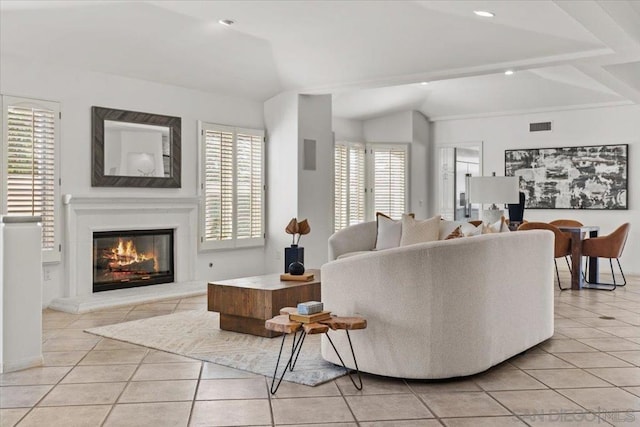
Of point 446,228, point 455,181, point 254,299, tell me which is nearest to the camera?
point 254,299

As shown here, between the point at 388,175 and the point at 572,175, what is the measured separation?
2735mm

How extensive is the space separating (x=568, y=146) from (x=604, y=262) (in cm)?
180

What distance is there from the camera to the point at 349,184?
31.7ft

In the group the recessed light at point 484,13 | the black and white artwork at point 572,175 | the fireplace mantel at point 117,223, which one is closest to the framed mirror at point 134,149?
the fireplace mantel at point 117,223

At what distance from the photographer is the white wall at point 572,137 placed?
8.85 meters

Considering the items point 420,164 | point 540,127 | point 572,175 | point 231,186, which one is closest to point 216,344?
point 231,186

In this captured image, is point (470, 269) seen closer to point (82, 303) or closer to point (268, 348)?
point (268, 348)

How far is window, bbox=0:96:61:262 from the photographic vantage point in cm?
580

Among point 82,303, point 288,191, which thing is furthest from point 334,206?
point 82,303

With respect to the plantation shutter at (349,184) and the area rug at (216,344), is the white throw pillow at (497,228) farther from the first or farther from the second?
the plantation shutter at (349,184)

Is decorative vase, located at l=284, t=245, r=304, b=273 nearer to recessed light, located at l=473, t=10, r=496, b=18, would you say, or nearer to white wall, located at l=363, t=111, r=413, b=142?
white wall, located at l=363, t=111, r=413, b=142

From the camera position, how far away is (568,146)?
30.7 ft

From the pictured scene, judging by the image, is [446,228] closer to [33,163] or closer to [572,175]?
[572,175]

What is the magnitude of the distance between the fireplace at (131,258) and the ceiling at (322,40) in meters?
1.75
